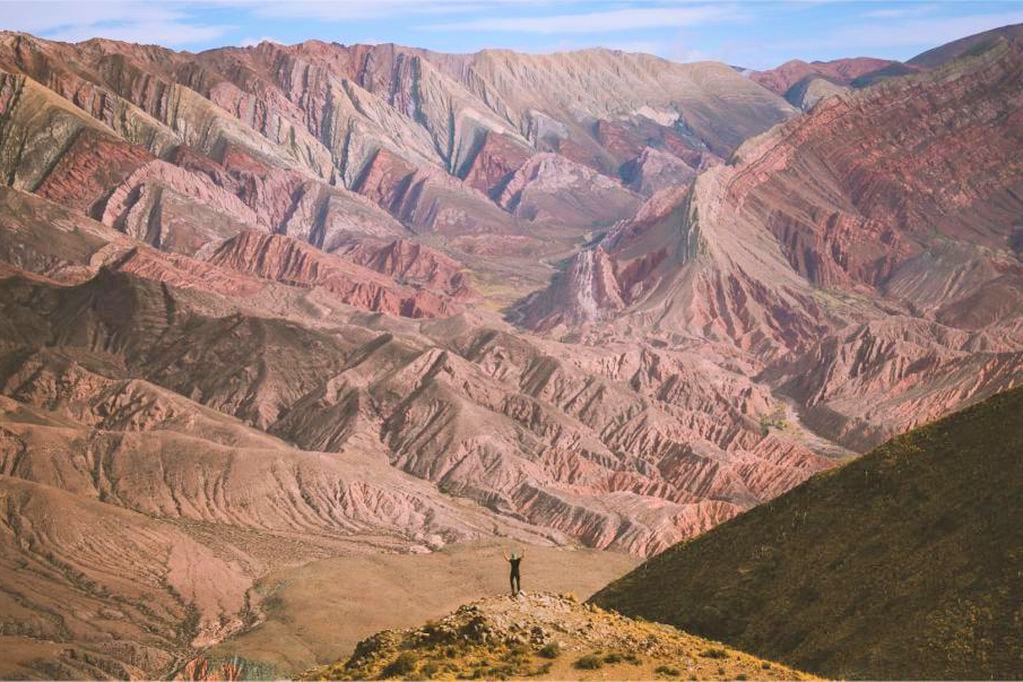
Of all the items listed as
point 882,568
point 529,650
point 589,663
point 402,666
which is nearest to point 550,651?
point 529,650

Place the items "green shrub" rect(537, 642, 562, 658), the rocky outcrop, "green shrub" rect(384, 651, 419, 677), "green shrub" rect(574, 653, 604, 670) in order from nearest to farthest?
"green shrub" rect(384, 651, 419, 677)
the rocky outcrop
"green shrub" rect(574, 653, 604, 670)
"green shrub" rect(537, 642, 562, 658)

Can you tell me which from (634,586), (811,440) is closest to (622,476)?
(811,440)

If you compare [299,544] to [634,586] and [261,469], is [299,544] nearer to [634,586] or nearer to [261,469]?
[261,469]

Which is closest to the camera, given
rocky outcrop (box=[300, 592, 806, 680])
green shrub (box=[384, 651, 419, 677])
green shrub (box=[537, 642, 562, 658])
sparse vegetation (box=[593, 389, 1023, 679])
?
green shrub (box=[384, 651, 419, 677])

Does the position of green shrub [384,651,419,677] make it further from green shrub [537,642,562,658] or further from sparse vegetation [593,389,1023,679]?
sparse vegetation [593,389,1023,679]

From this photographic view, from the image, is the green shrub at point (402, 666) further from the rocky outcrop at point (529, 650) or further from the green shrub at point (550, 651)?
the green shrub at point (550, 651)

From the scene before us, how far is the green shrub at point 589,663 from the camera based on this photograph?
142 feet

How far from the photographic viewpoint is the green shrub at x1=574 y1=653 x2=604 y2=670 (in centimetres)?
4322

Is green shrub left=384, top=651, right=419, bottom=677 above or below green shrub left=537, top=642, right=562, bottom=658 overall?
below

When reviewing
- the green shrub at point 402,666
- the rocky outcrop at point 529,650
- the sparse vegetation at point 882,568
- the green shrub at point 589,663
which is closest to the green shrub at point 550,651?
the rocky outcrop at point 529,650

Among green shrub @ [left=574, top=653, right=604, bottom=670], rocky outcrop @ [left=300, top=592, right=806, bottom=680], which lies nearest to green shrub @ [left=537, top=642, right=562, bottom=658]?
rocky outcrop @ [left=300, top=592, right=806, bottom=680]

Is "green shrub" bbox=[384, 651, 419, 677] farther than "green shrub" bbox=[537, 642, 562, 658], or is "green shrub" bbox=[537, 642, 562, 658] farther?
"green shrub" bbox=[537, 642, 562, 658]

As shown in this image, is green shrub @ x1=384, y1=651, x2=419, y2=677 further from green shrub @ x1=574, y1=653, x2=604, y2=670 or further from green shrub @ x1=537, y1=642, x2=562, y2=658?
green shrub @ x1=574, y1=653, x2=604, y2=670

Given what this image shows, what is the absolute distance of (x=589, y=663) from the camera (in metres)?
43.3
